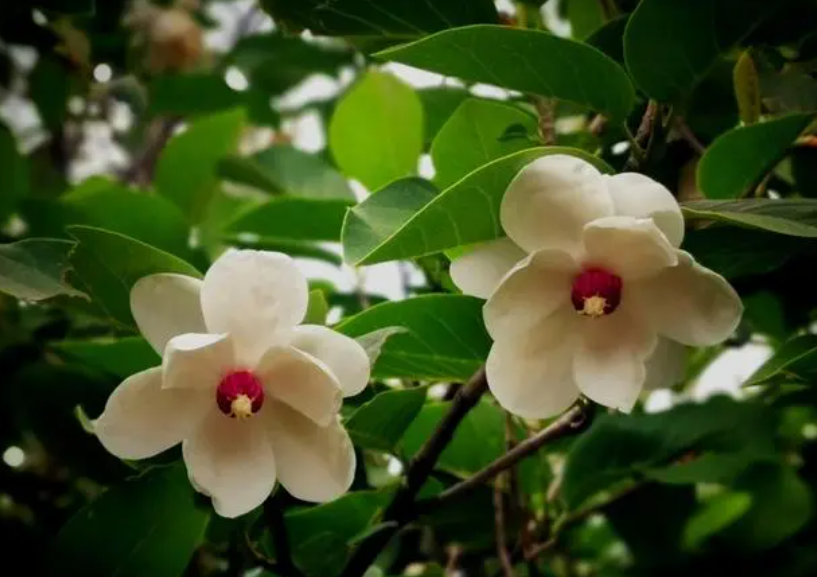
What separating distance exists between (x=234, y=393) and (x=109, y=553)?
0.21 meters

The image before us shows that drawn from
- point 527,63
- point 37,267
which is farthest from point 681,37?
point 37,267

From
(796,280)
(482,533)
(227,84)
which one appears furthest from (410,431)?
(227,84)

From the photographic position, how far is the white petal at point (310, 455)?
594 mm

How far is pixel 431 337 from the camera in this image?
0.70 meters

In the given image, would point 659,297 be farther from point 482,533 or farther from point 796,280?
point 482,533

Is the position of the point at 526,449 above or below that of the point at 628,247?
below

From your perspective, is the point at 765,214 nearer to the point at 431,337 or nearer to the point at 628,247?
the point at 628,247

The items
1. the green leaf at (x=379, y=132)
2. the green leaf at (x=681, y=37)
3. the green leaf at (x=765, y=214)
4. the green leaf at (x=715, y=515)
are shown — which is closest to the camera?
the green leaf at (x=765, y=214)

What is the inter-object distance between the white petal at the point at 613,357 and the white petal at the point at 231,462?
187mm

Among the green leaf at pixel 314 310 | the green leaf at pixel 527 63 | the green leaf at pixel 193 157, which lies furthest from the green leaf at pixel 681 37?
the green leaf at pixel 193 157

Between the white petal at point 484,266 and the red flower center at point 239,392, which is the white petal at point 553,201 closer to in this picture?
the white petal at point 484,266

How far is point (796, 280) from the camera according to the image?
0.93 m

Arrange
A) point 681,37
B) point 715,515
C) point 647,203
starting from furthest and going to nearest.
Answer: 1. point 715,515
2. point 681,37
3. point 647,203

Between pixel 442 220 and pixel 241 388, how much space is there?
0.48ft
